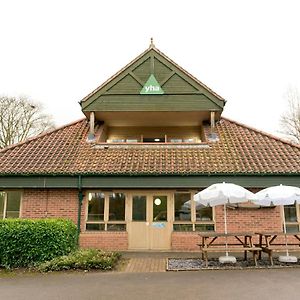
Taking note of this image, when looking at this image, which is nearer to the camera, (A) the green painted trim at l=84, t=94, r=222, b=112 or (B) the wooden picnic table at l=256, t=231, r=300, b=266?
(B) the wooden picnic table at l=256, t=231, r=300, b=266

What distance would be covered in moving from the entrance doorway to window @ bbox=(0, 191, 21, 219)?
4.53 meters

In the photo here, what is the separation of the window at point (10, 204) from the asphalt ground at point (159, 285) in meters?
4.81

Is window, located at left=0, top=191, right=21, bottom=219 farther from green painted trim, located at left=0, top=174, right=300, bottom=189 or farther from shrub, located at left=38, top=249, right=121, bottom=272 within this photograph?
shrub, located at left=38, top=249, right=121, bottom=272

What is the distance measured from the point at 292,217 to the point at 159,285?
7606 mm

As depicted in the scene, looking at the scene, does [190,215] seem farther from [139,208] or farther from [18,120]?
[18,120]

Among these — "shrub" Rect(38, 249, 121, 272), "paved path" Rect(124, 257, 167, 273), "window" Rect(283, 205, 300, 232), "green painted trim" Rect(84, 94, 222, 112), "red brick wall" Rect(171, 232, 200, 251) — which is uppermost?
"green painted trim" Rect(84, 94, 222, 112)

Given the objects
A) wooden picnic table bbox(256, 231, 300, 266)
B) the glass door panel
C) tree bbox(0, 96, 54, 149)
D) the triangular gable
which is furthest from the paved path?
tree bbox(0, 96, 54, 149)

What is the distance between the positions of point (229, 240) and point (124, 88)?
26.1 feet

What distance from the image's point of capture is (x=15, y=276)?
331 inches

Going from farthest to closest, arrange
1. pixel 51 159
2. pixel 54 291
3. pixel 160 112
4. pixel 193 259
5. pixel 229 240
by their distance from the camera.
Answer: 1. pixel 160 112
2. pixel 51 159
3. pixel 229 240
4. pixel 193 259
5. pixel 54 291

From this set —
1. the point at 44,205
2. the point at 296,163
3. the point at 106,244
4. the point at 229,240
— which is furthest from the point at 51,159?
the point at 296,163

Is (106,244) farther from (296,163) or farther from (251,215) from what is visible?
(296,163)

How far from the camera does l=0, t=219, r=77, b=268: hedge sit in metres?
9.34

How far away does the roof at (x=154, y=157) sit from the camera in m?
12.5
